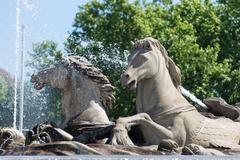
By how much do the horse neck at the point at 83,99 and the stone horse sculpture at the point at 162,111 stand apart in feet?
2.29

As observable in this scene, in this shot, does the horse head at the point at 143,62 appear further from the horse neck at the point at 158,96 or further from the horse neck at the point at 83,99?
the horse neck at the point at 83,99

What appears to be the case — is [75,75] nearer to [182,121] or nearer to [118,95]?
[182,121]

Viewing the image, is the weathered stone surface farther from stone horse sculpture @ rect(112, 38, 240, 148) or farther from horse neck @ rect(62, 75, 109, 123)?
horse neck @ rect(62, 75, 109, 123)

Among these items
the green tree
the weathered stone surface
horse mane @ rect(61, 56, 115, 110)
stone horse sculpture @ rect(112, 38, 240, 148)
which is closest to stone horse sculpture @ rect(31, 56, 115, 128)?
horse mane @ rect(61, 56, 115, 110)

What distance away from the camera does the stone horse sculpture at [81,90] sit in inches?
500

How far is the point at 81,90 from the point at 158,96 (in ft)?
3.94

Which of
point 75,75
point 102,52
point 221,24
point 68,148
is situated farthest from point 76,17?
point 68,148

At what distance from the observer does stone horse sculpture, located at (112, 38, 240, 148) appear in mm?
11898

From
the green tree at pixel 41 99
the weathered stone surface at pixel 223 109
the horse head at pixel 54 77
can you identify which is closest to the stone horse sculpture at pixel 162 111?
the weathered stone surface at pixel 223 109

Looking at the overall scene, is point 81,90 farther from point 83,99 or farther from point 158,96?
point 158,96

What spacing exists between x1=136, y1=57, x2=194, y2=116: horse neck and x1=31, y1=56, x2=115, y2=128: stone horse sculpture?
70cm

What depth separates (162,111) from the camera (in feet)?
39.8

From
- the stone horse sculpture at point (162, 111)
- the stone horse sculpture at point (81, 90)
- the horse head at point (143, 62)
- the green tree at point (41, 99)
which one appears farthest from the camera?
the green tree at point (41, 99)

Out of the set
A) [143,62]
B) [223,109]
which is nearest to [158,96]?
[143,62]
